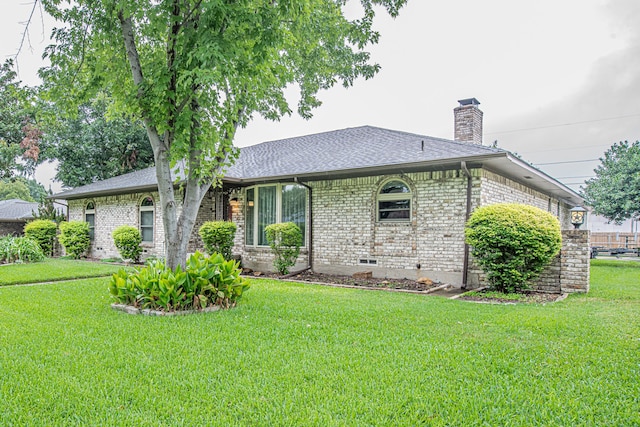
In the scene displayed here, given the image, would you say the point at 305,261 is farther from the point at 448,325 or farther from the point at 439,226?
the point at 448,325

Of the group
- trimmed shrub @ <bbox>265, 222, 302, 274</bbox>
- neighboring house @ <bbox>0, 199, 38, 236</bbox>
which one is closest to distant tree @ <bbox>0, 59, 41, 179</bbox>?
neighboring house @ <bbox>0, 199, 38, 236</bbox>

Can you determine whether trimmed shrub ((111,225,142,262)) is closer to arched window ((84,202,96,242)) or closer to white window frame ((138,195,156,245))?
white window frame ((138,195,156,245))

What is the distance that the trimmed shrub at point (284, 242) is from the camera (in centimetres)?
1088

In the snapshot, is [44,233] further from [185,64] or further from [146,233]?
[185,64]

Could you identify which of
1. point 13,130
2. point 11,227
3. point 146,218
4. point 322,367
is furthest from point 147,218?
point 11,227

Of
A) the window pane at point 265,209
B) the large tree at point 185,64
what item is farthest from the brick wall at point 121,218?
the large tree at point 185,64

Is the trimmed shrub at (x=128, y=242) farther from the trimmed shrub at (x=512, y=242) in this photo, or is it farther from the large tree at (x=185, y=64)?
the trimmed shrub at (x=512, y=242)

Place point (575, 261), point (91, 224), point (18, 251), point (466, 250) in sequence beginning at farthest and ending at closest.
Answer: point (91, 224), point (18, 251), point (466, 250), point (575, 261)

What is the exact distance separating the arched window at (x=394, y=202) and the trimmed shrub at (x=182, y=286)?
4701mm

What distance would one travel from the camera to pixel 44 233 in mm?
18078

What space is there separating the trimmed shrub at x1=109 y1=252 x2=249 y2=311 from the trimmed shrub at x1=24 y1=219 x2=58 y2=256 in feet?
48.4

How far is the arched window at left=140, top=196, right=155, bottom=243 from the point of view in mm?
14875

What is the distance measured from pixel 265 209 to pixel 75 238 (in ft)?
30.2

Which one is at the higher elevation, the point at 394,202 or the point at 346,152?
the point at 346,152
